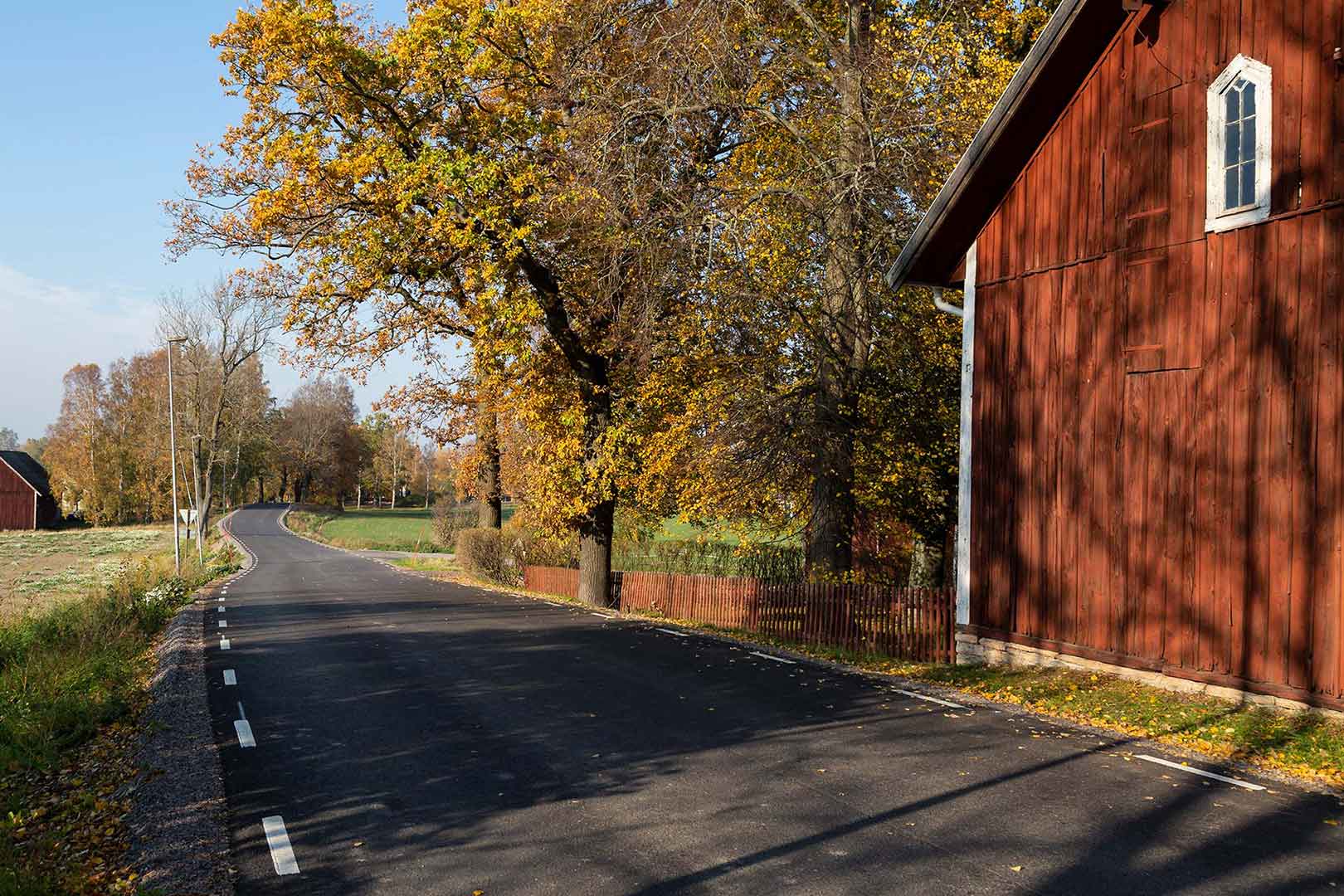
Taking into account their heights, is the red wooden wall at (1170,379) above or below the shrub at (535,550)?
above

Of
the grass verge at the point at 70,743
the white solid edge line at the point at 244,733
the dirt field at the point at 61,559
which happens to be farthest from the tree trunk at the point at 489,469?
the white solid edge line at the point at 244,733

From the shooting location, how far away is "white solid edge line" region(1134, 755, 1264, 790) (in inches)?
294

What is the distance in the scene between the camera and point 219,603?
25109 mm

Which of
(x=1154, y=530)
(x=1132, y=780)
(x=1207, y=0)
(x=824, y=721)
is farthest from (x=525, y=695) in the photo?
(x=1207, y=0)

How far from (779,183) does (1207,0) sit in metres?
7.84

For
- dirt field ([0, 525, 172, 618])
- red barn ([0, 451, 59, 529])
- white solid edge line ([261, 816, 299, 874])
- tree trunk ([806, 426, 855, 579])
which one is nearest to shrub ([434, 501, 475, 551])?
dirt field ([0, 525, 172, 618])

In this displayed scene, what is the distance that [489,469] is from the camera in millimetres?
37062

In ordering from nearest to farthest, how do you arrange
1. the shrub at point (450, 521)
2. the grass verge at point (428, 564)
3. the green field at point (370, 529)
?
the grass verge at point (428, 564)
the shrub at point (450, 521)
the green field at point (370, 529)

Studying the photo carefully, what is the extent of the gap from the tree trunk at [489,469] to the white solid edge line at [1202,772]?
904 inches

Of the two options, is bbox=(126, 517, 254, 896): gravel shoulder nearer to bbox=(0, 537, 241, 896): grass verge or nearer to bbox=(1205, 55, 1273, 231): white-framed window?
bbox=(0, 537, 241, 896): grass verge

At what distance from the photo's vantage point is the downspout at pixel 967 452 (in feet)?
44.5

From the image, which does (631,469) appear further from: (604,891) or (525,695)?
(604,891)

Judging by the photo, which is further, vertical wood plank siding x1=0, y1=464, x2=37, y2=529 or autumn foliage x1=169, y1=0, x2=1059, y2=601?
vertical wood plank siding x1=0, y1=464, x2=37, y2=529

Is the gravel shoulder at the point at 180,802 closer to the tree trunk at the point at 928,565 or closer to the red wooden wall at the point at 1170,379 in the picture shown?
the red wooden wall at the point at 1170,379
